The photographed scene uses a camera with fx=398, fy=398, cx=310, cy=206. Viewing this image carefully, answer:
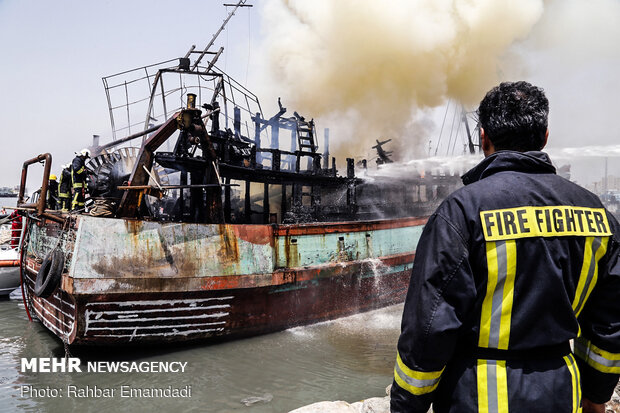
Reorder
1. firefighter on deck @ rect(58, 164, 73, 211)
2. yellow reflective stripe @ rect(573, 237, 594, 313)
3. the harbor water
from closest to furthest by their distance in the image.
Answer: yellow reflective stripe @ rect(573, 237, 594, 313)
the harbor water
firefighter on deck @ rect(58, 164, 73, 211)

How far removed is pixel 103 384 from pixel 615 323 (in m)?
6.43

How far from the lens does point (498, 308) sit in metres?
1.49

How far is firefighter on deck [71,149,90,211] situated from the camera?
8922mm

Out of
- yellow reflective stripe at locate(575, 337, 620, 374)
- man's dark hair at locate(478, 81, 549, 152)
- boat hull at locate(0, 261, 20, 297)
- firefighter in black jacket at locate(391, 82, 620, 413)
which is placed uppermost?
man's dark hair at locate(478, 81, 549, 152)

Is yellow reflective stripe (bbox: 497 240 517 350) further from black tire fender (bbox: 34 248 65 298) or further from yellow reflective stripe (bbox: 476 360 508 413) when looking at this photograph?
black tire fender (bbox: 34 248 65 298)

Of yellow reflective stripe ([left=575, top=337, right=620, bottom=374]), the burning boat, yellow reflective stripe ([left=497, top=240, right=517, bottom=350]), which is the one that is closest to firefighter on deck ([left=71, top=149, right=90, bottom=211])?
the burning boat

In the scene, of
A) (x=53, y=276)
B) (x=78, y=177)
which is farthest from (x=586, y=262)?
(x=78, y=177)

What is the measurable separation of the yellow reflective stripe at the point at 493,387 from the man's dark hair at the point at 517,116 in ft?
2.89

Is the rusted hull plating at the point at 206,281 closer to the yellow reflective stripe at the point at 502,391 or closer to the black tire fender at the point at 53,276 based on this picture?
the black tire fender at the point at 53,276

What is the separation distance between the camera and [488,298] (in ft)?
4.91

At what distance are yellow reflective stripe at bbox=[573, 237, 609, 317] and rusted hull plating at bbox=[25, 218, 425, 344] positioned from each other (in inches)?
245

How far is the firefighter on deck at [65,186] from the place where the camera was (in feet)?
31.3

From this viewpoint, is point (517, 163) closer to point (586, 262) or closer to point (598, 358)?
point (586, 262)

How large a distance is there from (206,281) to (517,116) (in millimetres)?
6323
